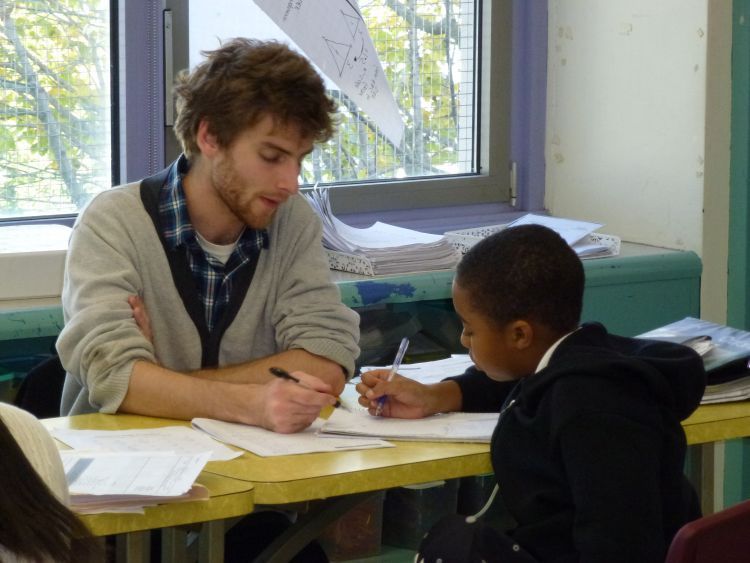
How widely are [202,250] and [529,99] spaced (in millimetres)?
1603

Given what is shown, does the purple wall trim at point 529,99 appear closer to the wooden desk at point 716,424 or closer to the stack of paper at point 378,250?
the stack of paper at point 378,250

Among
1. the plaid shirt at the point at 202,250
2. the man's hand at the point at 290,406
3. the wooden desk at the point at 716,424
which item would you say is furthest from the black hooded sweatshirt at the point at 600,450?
the plaid shirt at the point at 202,250

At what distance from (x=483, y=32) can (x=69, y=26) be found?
121 cm

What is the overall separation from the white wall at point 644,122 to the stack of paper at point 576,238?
20 centimetres

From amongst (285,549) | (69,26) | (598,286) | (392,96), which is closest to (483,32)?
(392,96)

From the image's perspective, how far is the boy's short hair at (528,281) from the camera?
5.79ft

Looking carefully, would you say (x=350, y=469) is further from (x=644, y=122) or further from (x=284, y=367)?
(x=644, y=122)

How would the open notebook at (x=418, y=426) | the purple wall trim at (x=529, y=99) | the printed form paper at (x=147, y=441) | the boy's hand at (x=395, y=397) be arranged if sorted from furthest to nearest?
the purple wall trim at (x=529, y=99), the boy's hand at (x=395, y=397), the open notebook at (x=418, y=426), the printed form paper at (x=147, y=441)

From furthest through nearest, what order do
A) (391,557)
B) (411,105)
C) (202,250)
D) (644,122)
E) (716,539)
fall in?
(411,105), (644,122), (391,557), (202,250), (716,539)

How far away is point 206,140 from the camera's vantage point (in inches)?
87.4

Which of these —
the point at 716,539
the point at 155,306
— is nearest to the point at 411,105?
the point at 155,306

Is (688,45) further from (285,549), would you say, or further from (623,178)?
(285,549)

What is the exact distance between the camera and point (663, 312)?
10.3 feet

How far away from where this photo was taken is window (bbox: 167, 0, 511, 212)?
3.33 m
